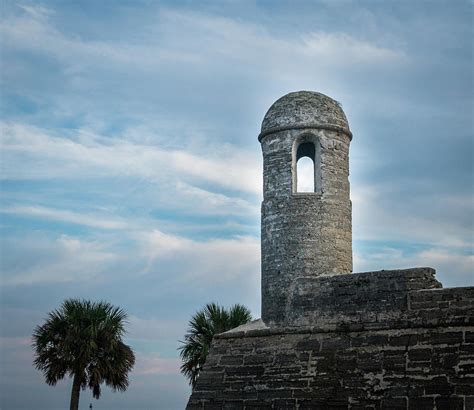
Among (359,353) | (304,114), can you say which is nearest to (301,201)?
Answer: (304,114)

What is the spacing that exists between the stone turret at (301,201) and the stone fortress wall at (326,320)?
0.02 meters

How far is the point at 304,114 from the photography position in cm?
1670

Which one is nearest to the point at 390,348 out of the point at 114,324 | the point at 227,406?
the point at 227,406

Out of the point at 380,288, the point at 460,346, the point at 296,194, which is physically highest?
the point at 296,194

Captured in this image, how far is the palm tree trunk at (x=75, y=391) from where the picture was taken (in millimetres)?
18953

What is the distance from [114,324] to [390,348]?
31.9ft

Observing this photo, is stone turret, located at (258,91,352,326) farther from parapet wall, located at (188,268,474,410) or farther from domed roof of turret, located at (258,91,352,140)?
parapet wall, located at (188,268,474,410)

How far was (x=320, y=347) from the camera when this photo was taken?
43.3 ft

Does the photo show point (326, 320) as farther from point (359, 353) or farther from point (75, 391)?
point (75, 391)

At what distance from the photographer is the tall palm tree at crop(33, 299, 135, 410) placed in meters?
19.2

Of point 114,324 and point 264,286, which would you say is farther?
point 114,324

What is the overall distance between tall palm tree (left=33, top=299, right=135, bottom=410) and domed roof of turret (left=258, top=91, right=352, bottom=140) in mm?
6789

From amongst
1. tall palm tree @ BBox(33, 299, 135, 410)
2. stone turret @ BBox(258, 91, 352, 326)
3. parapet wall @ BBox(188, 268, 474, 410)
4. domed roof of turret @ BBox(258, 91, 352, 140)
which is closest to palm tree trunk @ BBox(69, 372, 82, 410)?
tall palm tree @ BBox(33, 299, 135, 410)

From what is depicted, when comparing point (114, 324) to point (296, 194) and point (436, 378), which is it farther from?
point (436, 378)
